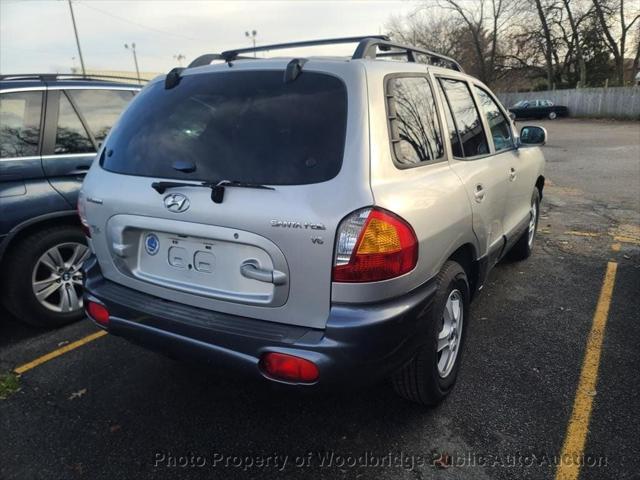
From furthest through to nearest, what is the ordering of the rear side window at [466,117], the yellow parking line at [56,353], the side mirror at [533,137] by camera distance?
1. the side mirror at [533,137]
2. the yellow parking line at [56,353]
3. the rear side window at [466,117]

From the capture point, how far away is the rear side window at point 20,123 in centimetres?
354

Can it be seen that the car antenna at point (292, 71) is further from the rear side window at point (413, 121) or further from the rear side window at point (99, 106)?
the rear side window at point (99, 106)

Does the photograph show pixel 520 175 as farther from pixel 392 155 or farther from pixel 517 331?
pixel 392 155

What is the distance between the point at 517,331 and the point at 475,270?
34.4 inches

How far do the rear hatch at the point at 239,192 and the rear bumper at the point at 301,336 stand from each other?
0.22 ft

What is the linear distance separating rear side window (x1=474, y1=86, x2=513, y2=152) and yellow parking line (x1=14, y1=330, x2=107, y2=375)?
3.37m

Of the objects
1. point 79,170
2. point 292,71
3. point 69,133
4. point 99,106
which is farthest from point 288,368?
point 99,106

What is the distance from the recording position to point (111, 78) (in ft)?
16.5

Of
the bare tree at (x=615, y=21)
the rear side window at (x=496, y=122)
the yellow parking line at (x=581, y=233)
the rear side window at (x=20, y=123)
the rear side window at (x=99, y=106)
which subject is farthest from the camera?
the bare tree at (x=615, y=21)

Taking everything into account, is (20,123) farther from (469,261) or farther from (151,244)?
(469,261)

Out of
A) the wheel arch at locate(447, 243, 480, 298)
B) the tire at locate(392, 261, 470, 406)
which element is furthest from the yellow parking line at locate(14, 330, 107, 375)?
the wheel arch at locate(447, 243, 480, 298)

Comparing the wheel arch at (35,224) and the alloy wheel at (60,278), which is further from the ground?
the wheel arch at (35,224)

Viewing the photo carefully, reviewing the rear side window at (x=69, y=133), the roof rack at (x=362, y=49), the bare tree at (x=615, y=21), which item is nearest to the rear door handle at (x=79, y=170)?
the rear side window at (x=69, y=133)

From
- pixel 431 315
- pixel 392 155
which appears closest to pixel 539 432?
pixel 431 315
